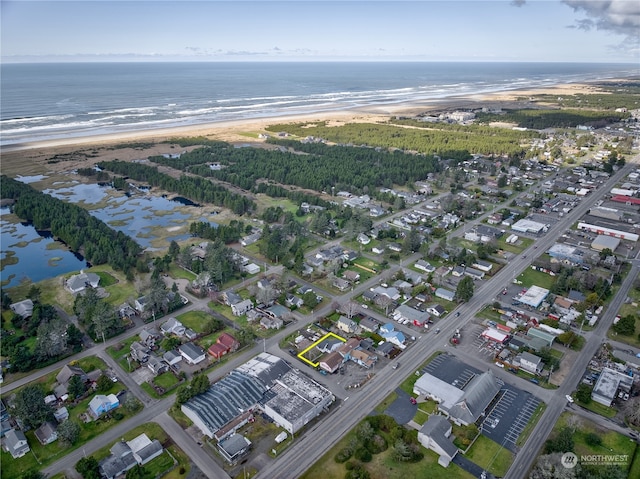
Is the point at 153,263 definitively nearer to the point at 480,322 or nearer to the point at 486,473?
the point at 480,322

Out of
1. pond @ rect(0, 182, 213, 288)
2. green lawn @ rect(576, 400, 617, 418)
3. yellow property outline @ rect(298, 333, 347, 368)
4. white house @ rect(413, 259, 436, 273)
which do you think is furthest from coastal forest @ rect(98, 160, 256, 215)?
green lawn @ rect(576, 400, 617, 418)

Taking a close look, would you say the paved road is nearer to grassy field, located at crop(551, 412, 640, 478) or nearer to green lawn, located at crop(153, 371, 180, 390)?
Result: grassy field, located at crop(551, 412, 640, 478)

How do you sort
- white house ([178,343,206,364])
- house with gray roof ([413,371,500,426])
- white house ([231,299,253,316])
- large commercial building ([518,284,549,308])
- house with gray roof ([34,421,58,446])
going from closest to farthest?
house with gray roof ([34,421,58,446]) < house with gray roof ([413,371,500,426]) < white house ([178,343,206,364]) < white house ([231,299,253,316]) < large commercial building ([518,284,549,308])

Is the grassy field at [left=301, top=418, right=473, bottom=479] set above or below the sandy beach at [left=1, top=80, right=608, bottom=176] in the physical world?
below

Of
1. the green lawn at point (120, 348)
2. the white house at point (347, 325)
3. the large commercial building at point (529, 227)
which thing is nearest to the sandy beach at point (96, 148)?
the green lawn at point (120, 348)

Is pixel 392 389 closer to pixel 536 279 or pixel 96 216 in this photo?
pixel 536 279

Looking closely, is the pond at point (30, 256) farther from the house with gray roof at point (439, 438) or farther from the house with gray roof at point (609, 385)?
the house with gray roof at point (609, 385)

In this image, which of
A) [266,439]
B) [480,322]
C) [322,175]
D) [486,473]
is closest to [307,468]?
[266,439]
